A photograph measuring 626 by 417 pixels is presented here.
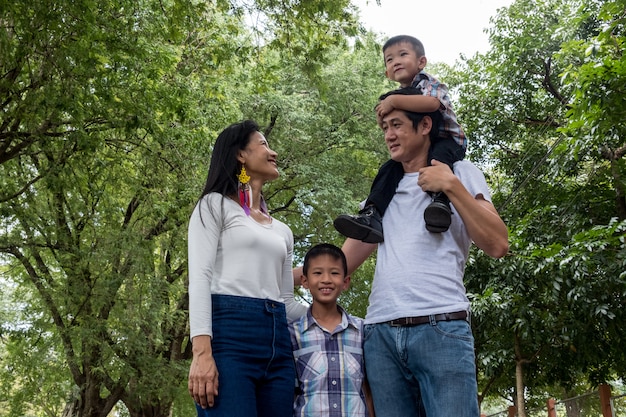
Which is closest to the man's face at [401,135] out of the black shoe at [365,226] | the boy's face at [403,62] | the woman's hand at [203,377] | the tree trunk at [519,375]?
the black shoe at [365,226]

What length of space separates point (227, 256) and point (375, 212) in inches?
25.5

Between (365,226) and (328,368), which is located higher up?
(365,226)

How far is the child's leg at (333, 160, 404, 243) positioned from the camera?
275 cm

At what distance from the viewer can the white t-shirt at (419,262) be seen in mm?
2504

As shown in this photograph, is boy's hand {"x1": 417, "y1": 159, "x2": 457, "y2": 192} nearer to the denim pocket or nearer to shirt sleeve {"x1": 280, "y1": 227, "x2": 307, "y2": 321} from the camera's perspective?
the denim pocket

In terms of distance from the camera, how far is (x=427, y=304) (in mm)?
2475

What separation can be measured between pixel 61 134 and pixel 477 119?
8751 mm

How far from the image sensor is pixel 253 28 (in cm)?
927

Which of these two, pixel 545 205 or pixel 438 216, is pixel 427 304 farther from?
pixel 545 205

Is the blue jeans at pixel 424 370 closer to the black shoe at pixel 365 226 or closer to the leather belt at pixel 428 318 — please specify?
the leather belt at pixel 428 318

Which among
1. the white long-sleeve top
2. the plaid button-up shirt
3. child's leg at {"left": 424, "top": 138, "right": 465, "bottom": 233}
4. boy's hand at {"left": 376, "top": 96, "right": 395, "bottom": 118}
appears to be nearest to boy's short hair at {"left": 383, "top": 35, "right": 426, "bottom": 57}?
boy's hand at {"left": 376, "top": 96, "right": 395, "bottom": 118}

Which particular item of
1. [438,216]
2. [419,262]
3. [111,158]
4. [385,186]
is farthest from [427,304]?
[111,158]

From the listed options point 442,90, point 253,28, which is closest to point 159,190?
point 253,28

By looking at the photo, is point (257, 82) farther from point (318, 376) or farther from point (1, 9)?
point (318, 376)
